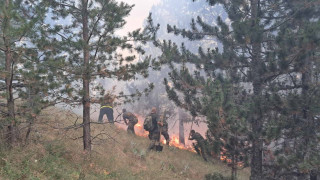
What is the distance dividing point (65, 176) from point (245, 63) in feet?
24.3

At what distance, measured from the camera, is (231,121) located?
21.7ft

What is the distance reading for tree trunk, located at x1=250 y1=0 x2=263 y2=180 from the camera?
701cm

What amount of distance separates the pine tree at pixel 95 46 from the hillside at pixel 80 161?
0.74 meters

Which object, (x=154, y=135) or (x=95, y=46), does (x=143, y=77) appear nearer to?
(x=95, y=46)

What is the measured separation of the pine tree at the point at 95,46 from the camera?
21.1ft

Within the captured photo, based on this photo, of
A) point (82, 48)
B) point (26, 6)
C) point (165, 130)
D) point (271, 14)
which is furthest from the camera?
point (165, 130)

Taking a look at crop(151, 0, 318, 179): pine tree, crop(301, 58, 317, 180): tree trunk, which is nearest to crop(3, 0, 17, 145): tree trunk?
crop(151, 0, 318, 179): pine tree

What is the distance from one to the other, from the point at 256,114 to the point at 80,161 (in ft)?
18.3

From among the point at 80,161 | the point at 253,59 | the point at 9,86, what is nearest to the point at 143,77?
the point at 80,161

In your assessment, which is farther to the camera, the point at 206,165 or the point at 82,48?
the point at 206,165

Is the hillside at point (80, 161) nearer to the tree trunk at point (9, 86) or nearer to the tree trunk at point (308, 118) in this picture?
the tree trunk at point (9, 86)

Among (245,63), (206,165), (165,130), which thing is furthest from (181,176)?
(245,63)

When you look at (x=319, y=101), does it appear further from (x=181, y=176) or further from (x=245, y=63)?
(x=181, y=176)

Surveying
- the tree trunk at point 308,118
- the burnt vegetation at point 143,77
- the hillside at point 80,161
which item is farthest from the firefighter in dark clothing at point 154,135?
the tree trunk at point 308,118
